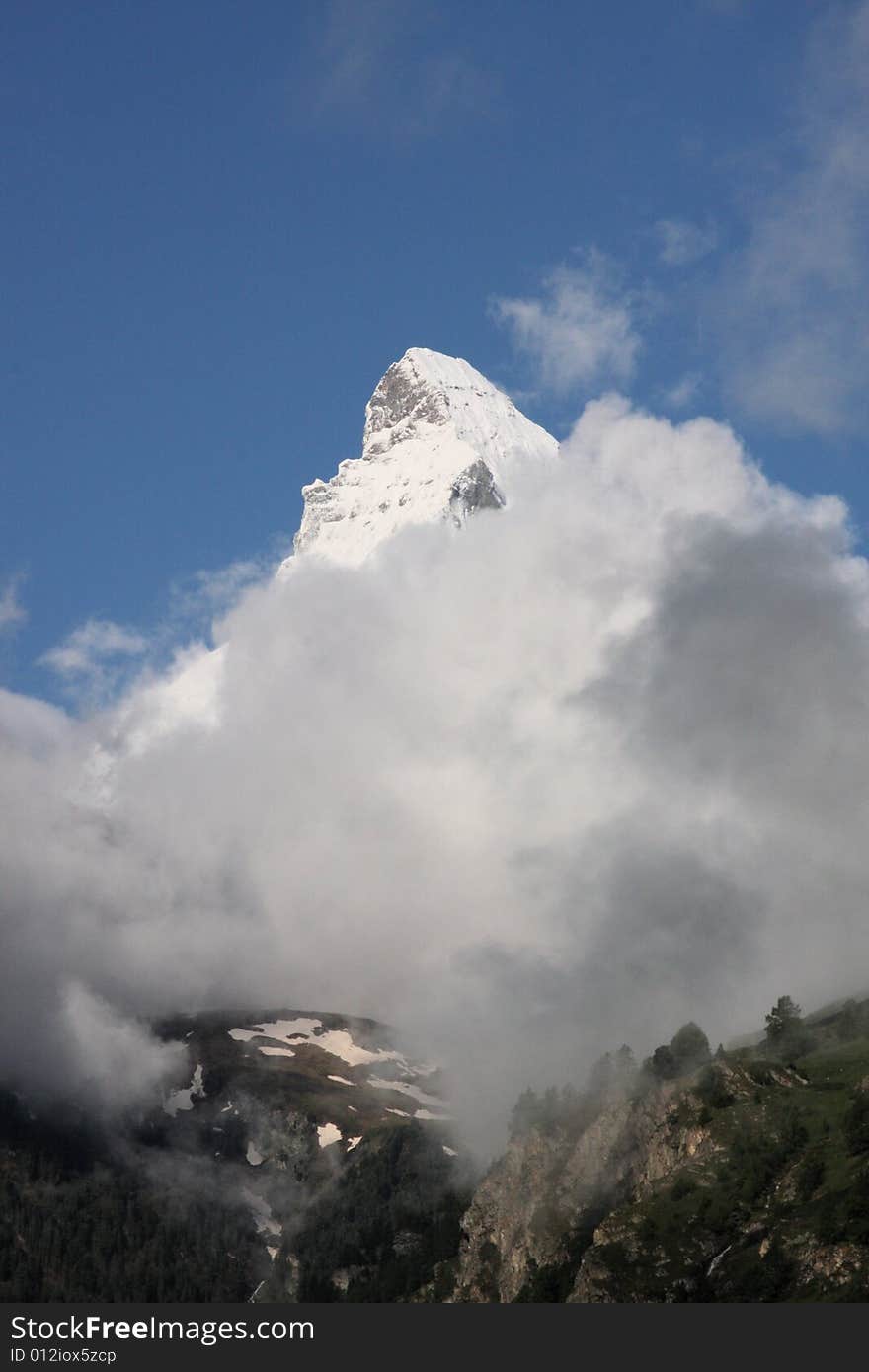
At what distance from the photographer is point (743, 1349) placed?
17762cm

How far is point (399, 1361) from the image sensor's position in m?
186

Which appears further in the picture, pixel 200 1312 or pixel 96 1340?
pixel 200 1312

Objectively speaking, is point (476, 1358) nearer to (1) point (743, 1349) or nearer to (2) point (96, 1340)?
(1) point (743, 1349)

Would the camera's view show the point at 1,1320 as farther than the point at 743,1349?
Yes

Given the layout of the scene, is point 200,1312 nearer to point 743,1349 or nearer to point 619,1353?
point 619,1353

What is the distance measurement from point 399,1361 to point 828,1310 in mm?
59411

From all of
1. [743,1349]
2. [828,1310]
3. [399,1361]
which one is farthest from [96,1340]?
[828,1310]

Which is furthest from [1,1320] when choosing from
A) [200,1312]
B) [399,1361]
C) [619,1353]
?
[619,1353]

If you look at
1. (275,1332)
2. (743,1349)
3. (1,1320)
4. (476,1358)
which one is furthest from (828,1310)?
(1,1320)

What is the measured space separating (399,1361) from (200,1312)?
2892 cm

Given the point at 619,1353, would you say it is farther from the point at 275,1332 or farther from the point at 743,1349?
the point at 275,1332

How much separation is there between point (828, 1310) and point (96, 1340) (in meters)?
98.3

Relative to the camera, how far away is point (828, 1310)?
632 feet

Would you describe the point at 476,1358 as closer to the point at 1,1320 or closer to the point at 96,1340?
the point at 96,1340
